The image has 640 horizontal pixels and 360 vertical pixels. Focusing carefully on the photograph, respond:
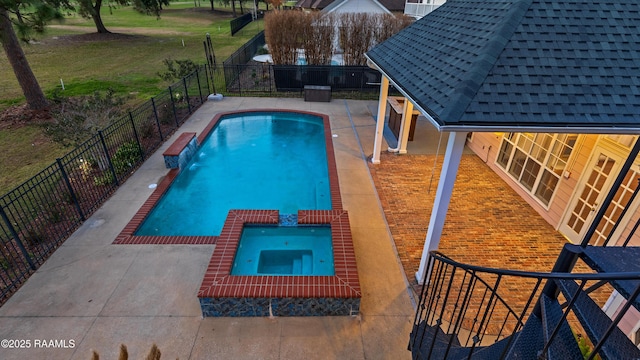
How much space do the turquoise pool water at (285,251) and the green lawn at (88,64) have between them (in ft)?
22.5

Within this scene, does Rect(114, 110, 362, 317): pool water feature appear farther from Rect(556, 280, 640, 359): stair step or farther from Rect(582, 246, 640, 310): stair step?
Rect(582, 246, 640, 310): stair step

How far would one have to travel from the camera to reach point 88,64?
72.9 feet

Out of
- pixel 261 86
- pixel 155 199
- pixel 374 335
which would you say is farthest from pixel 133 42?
pixel 374 335

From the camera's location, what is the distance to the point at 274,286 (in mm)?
5004

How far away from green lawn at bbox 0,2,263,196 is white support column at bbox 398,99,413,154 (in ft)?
35.2

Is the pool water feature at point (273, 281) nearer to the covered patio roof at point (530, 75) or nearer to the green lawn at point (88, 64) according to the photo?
the covered patio roof at point (530, 75)

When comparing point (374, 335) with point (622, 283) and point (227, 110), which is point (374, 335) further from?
point (227, 110)

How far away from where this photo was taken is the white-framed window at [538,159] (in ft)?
22.5

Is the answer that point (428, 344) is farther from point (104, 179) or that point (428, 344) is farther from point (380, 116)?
point (104, 179)

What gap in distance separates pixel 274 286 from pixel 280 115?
33.2 ft

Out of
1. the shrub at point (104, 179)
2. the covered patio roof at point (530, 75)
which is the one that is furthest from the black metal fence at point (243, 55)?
the covered patio roof at point (530, 75)

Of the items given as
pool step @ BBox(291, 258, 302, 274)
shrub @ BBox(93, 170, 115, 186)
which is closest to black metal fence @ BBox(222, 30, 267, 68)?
shrub @ BBox(93, 170, 115, 186)

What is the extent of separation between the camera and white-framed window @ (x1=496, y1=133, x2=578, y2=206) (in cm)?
685

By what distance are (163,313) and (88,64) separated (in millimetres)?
24221
